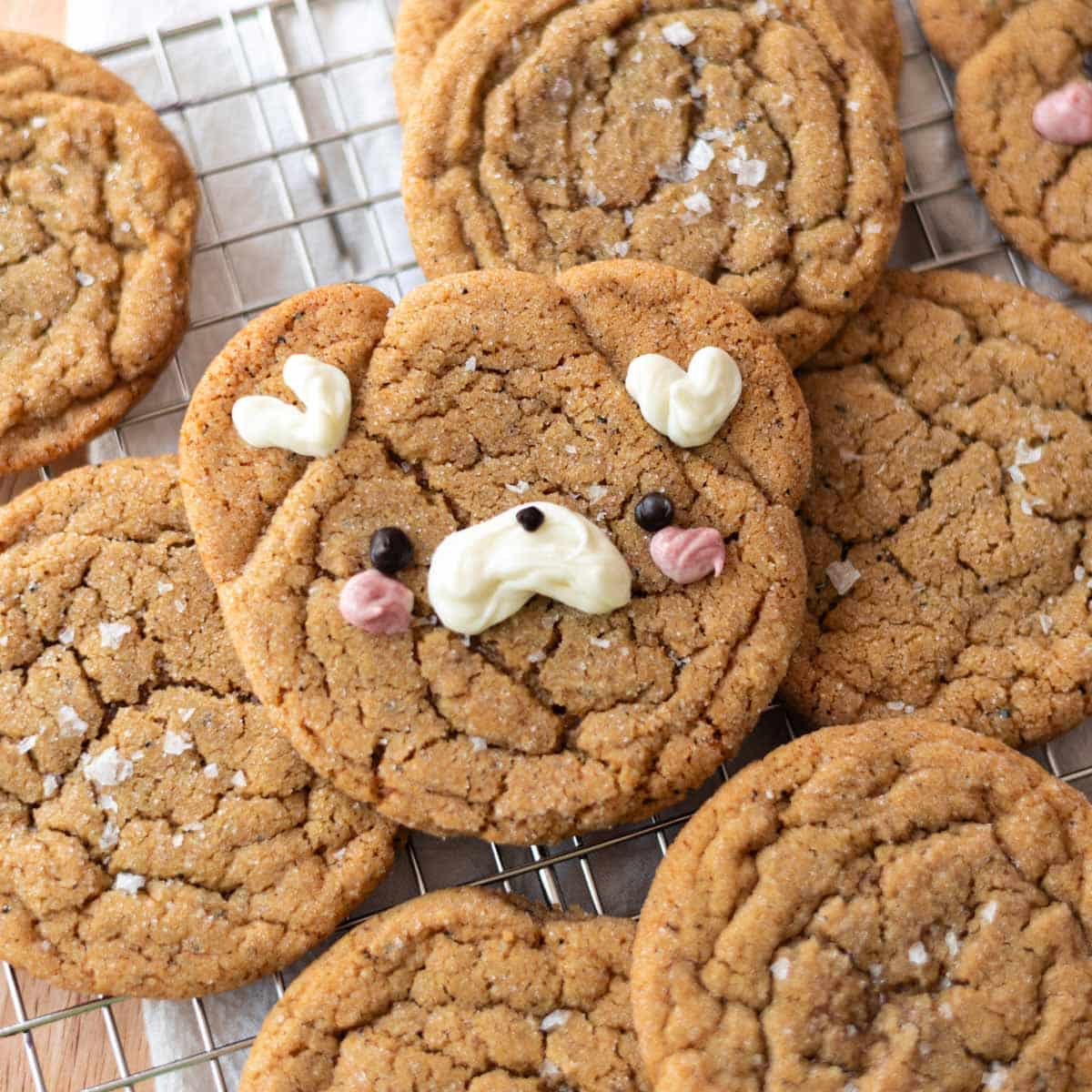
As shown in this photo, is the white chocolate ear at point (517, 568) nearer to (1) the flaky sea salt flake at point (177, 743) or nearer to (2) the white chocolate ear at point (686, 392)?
(2) the white chocolate ear at point (686, 392)

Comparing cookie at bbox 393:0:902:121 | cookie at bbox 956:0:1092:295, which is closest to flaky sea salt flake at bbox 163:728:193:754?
cookie at bbox 393:0:902:121

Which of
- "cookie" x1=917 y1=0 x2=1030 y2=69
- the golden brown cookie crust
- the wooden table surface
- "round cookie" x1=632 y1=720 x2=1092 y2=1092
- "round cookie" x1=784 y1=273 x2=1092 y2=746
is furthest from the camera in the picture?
"cookie" x1=917 y1=0 x2=1030 y2=69

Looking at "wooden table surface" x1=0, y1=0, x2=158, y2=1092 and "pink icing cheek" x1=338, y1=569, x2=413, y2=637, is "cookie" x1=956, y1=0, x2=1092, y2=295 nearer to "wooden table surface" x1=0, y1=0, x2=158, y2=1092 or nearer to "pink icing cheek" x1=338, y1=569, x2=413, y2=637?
"pink icing cheek" x1=338, y1=569, x2=413, y2=637

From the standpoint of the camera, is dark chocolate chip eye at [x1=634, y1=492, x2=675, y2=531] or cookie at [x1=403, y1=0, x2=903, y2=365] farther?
cookie at [x1=403, y1=0, x2=903, y2=365]

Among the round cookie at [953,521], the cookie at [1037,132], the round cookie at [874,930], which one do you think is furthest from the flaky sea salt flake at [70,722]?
the cookie at [1037,132]

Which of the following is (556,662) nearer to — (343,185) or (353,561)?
(353,561)

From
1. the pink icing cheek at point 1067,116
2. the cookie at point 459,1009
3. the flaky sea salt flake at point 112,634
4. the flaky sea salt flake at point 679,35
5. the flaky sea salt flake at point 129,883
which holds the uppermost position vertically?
the flaky sea salt flake at point 679,35
